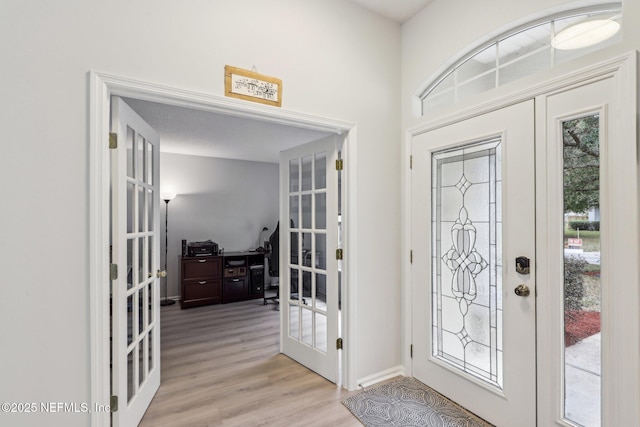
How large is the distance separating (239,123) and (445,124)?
94.2 inches

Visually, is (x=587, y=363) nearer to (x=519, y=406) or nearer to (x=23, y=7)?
(x=519, y=406)

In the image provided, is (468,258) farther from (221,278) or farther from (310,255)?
(221,278)

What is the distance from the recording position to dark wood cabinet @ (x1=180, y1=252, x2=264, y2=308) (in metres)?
4.79

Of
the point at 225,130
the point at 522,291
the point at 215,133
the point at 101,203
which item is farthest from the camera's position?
the point at 215,133

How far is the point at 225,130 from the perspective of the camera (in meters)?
3.92

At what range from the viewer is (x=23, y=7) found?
4.66 feet

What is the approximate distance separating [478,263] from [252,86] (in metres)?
1.91

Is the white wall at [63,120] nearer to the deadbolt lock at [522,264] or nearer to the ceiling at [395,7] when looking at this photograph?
the ceiling at [395,7]

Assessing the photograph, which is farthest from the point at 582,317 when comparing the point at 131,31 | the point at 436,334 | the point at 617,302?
the point at 131,31

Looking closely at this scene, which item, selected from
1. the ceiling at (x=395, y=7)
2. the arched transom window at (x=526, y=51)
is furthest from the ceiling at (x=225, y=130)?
the arched transom window at (x=526, y=51)

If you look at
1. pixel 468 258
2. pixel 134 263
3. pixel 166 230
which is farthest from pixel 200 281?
pixel 468 258

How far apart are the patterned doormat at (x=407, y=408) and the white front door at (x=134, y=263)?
1.42 metres

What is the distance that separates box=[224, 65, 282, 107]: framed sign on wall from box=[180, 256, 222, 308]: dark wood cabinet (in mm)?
3582

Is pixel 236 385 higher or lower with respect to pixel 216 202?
lower
